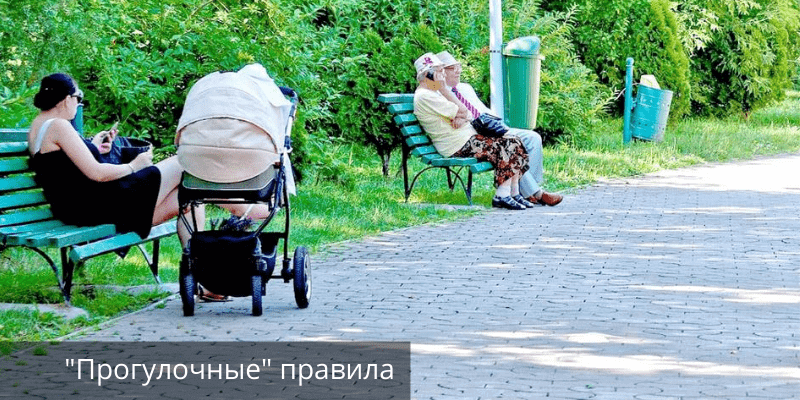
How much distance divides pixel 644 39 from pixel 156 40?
1226cm

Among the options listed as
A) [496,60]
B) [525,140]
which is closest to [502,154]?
[525,140]

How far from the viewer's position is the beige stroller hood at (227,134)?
731cm

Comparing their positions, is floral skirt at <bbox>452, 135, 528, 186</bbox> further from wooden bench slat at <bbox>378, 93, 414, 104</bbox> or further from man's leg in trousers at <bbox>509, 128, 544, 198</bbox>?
wooden bench slat at <bbox>378, 93, 414, 104</bbox>

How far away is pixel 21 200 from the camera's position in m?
7.71

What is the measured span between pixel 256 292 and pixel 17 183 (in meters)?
1.59

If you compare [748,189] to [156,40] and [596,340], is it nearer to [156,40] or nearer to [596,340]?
[156,40]

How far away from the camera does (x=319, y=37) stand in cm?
1455

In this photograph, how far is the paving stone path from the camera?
5867 millimetres

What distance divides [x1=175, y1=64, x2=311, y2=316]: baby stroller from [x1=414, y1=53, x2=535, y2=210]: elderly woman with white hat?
5.26m

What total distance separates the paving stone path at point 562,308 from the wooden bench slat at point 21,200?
989 millimetres

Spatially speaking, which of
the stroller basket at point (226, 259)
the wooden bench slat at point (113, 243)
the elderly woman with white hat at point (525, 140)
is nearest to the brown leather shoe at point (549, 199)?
the elderly woman with white hat at point (525, 140)

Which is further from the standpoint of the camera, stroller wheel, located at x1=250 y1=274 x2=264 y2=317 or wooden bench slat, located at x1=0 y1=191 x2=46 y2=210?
wooden bench slat, located at x1=0 y1=191 x2=46 y2=210

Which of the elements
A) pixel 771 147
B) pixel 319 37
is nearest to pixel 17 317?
pixel 319 37

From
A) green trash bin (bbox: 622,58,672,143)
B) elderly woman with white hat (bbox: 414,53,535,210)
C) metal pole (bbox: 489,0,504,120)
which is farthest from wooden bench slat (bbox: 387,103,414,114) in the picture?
green trash bin (bbox: 622,58,672,143)
